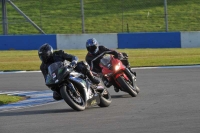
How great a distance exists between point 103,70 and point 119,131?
4.71m

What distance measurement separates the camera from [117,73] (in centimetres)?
1292

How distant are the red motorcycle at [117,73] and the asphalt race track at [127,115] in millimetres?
230

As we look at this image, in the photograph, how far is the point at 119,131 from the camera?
27.8ft

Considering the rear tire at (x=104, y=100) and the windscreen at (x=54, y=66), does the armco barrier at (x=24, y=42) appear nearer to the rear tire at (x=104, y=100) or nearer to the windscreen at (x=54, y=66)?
the rear tire at (x=104, y=100)

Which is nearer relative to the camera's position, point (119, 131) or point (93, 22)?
point (119, 131)

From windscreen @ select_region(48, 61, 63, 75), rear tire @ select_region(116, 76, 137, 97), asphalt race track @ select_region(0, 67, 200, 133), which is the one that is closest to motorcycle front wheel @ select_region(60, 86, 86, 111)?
asphalt race track @ select_region(0, 67, 200, 133)

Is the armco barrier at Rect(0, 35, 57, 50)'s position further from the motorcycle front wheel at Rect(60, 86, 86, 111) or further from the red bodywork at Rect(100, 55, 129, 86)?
the motorcycle front wheel at Rect(60, 86, 86, 111)

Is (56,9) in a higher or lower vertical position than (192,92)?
Result: higher

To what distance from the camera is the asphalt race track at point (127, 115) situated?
8773 millimetres

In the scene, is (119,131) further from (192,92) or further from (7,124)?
(192,92)

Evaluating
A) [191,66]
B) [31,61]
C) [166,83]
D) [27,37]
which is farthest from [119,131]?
[27,37]

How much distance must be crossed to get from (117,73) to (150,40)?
17980mm

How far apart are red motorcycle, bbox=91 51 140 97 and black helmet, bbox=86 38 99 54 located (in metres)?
0.24

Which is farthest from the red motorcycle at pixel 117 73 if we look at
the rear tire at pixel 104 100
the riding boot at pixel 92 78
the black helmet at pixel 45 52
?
the black helmet at pixel 45 52
